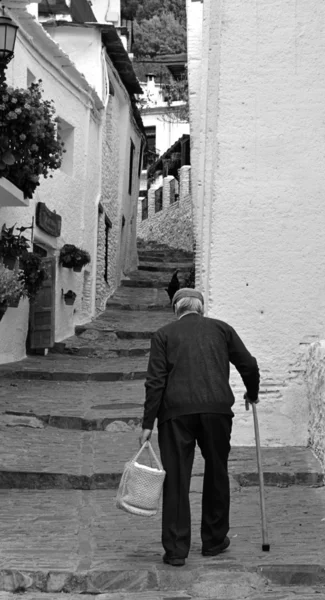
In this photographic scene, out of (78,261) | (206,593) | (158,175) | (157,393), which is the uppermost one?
(158,175)

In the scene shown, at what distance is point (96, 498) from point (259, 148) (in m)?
3.52

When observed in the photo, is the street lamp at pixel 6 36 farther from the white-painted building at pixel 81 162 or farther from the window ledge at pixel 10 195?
the white-painted building at pixel 81 162

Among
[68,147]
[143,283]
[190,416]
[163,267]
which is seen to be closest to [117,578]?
[190,416]

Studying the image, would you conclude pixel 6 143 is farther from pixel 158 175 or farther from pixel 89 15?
pixel 158 175

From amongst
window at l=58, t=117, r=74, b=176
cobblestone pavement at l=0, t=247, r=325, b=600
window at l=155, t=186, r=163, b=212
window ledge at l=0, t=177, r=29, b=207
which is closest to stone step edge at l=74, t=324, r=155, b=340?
window at l=58, t=117, r=74, b=176

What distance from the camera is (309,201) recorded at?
9.64 meters

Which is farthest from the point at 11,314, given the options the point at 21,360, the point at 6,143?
the point at 6,143

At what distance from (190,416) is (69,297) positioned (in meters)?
12.7

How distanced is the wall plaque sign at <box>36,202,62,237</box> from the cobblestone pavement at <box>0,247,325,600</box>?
3184mm

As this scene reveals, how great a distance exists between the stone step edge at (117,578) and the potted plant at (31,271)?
8.62 m

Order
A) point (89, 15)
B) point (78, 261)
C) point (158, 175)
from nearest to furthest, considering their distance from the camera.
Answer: point (78, 261) < point (89, 15) < point (158, 175)

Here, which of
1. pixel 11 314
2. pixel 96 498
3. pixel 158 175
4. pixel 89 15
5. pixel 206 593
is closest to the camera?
pixel 206 593

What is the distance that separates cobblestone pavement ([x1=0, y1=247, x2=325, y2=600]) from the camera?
6059 mm

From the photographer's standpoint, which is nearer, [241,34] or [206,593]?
[206,593]
